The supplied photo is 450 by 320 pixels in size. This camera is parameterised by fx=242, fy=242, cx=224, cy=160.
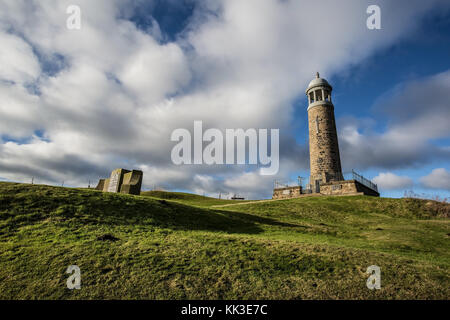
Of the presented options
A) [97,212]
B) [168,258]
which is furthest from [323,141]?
[168,258]

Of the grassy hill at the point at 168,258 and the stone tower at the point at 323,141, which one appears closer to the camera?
the grassy hill at the point at 168,258

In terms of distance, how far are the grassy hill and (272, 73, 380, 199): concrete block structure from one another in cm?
2138

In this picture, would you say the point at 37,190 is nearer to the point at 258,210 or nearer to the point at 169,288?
the point at 169,288

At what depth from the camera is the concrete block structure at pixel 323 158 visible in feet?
123

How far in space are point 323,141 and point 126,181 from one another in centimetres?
3273

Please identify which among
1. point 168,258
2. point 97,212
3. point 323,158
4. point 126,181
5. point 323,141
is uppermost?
point 323,141

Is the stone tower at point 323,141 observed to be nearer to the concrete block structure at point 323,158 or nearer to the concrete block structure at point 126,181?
the concrete block structure at point 323,158

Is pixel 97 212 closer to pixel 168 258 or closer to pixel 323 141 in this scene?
pixel 168 258

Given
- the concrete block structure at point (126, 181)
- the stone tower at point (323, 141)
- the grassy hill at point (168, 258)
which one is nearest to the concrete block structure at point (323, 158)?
the stone tower at point (323, 141)

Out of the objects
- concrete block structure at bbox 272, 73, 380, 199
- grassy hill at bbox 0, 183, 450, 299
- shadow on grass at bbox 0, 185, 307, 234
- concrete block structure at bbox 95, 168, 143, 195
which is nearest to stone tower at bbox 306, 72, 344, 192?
concrete block structure at bbox 272, 73, 380, 199

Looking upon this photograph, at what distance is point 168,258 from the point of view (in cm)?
869

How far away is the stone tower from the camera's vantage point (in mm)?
39750

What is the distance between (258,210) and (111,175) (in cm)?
1504
